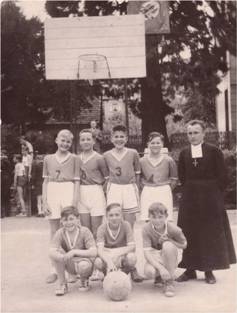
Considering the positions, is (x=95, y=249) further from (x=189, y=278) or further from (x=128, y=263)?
(x=189, y=278)

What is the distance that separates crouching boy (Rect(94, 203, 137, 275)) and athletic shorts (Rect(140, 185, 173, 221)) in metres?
0.42

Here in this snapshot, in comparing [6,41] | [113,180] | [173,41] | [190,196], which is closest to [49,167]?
[113,180]

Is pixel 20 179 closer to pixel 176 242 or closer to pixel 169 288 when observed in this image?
pixel 176 242

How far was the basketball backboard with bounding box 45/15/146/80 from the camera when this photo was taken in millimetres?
14633

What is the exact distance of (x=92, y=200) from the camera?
693cm

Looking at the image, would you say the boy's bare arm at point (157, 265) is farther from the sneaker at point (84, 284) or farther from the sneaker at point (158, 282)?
the sneaker at point (84, 284)

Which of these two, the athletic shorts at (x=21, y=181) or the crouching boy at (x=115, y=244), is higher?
the athletic shorts at (x=21, y=181)

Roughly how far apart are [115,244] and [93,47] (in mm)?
9170

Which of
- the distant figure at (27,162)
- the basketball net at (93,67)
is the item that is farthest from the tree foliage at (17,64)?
the basketball net at (93,67)

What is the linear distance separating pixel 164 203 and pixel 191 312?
1670 millimetres

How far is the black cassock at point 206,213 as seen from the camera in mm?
6605

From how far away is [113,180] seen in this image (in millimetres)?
6875

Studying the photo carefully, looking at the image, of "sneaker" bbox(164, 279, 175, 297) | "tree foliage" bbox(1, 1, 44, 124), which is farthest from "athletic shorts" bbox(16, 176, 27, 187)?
"tree foliage" bbox(1, 1, 44, 124)

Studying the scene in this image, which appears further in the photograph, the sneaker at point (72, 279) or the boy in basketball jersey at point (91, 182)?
the boy in basketball jersey at point (91, 182)
